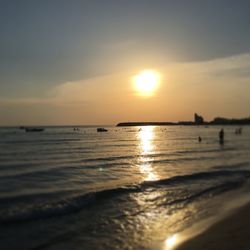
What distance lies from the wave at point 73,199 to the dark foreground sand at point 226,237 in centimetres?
426

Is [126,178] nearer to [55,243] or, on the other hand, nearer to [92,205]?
[92,205]

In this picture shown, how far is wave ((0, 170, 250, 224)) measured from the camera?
13.9 m

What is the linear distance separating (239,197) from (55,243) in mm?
10003

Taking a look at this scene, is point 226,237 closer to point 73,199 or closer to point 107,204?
point 107,204

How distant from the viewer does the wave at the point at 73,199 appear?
13.9 metres

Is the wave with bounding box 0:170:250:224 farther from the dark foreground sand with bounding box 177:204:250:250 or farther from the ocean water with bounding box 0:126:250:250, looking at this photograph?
the dark foreground sand with bounding box 177:204:250:250

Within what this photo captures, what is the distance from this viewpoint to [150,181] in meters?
21.9

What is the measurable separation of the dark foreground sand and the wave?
426cm

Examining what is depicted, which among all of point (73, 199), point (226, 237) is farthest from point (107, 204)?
point (226, 237)

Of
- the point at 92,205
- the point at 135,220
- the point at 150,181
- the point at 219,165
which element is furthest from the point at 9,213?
the point at 219,165

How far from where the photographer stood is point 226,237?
33.9 ft

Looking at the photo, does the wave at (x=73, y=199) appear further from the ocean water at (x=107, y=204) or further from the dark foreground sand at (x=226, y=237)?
the dark foreground sand at (x=226, y=237)

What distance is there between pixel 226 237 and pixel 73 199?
7972 millimetres

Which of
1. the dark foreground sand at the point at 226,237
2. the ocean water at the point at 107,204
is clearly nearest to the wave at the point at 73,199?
the ocean water at the point at 107,204
